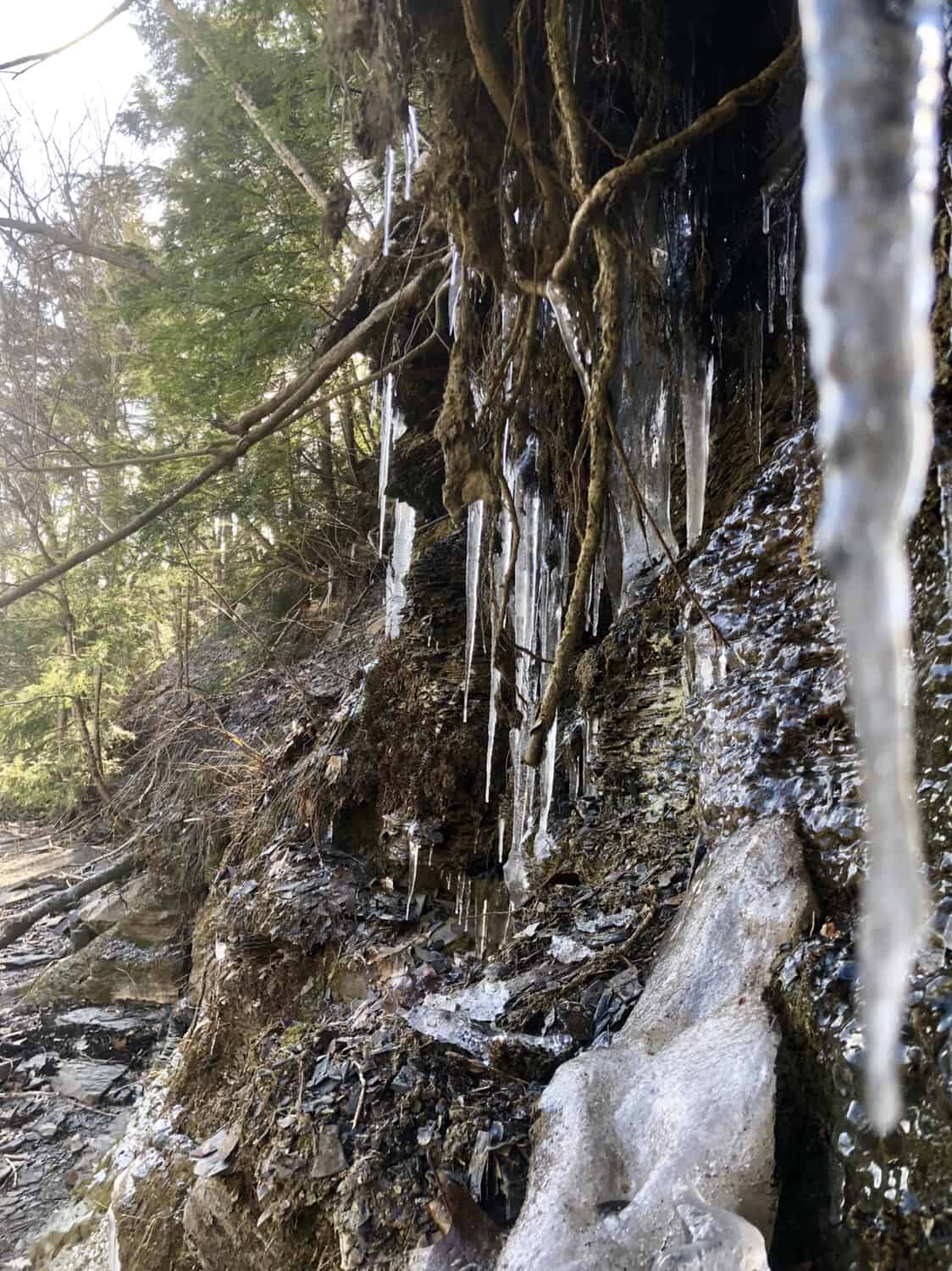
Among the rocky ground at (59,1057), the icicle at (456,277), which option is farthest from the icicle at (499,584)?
the rocky ground at (59,1057)

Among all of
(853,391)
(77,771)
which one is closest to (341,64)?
(853,391)

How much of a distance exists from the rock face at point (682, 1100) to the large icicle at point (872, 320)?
1.06 m

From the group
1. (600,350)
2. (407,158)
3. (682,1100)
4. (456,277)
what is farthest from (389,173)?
(682,1100)

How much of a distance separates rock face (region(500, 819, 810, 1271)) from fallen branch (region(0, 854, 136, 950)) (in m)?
6.53

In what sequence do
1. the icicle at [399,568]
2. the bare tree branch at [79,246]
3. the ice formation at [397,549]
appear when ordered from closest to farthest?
the ice formation at [397,549], the icicle at [399,568], the bare tree branch at [79,246]

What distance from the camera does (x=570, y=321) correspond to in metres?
2.64

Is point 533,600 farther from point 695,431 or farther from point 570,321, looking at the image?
point 570,321

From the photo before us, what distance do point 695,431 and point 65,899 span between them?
23.2 feet

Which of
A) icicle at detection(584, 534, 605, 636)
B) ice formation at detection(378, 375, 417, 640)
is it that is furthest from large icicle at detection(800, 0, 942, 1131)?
ice formation at detection(378, 375, 417, 640)

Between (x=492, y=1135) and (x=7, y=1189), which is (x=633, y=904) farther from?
(x=7, y=1189)

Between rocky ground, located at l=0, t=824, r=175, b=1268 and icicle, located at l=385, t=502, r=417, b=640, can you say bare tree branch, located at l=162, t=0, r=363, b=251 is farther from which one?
rocky ground, located at l=0, t=824, r=175, b=1268

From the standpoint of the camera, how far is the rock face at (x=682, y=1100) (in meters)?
1.41

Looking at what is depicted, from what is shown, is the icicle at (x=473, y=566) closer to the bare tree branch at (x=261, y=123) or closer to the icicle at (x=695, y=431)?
the icicle at (x=695, y=431)

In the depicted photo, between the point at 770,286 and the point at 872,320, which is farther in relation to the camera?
the point at 770,286
